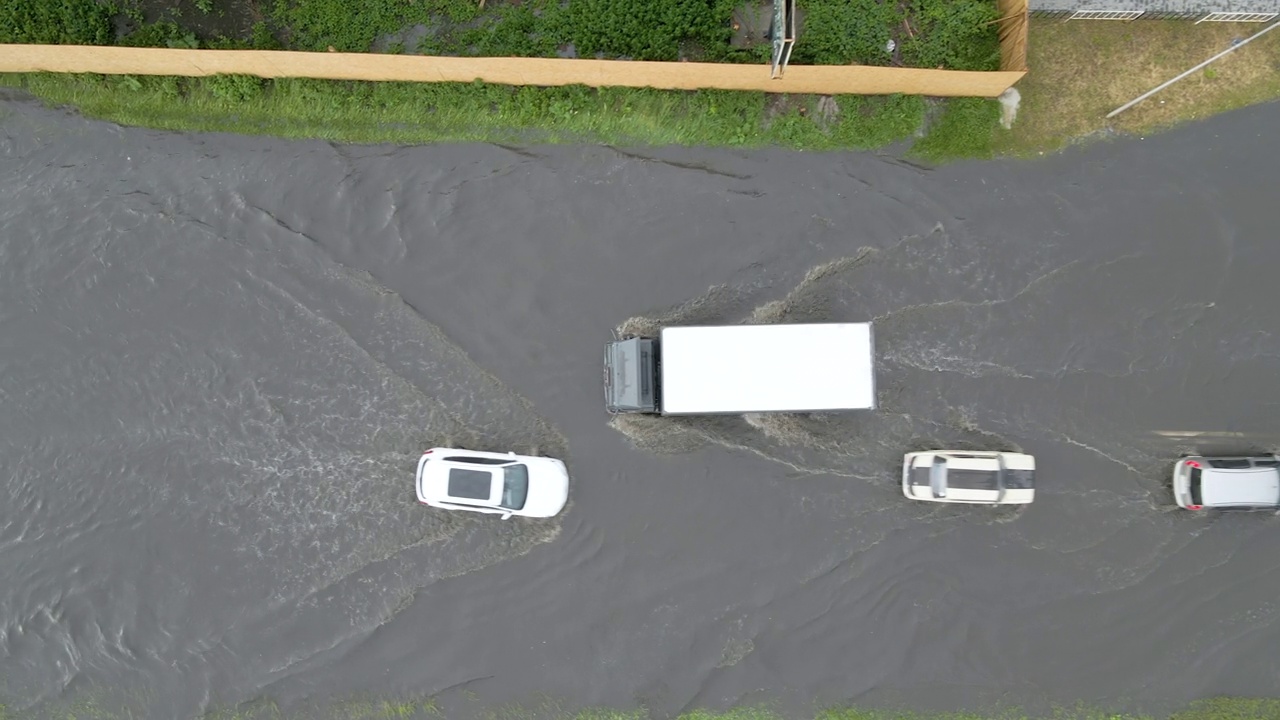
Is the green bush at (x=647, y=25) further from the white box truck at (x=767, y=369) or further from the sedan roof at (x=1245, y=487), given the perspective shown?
the sedan roof at (x=1245, y=487)

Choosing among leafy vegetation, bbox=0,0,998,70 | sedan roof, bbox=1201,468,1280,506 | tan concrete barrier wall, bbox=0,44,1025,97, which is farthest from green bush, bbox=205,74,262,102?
sedan roof, bbox=1201,468,1280,506

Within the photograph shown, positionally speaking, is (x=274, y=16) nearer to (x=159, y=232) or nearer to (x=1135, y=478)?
(x=159, y=232)

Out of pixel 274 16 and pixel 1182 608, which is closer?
pixel 1182 608

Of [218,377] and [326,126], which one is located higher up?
[326,126]

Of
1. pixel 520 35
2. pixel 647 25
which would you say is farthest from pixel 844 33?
pixel 520 35

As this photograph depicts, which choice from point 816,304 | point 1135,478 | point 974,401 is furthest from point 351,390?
point 1135,478

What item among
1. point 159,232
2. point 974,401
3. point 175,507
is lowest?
point 175,507
